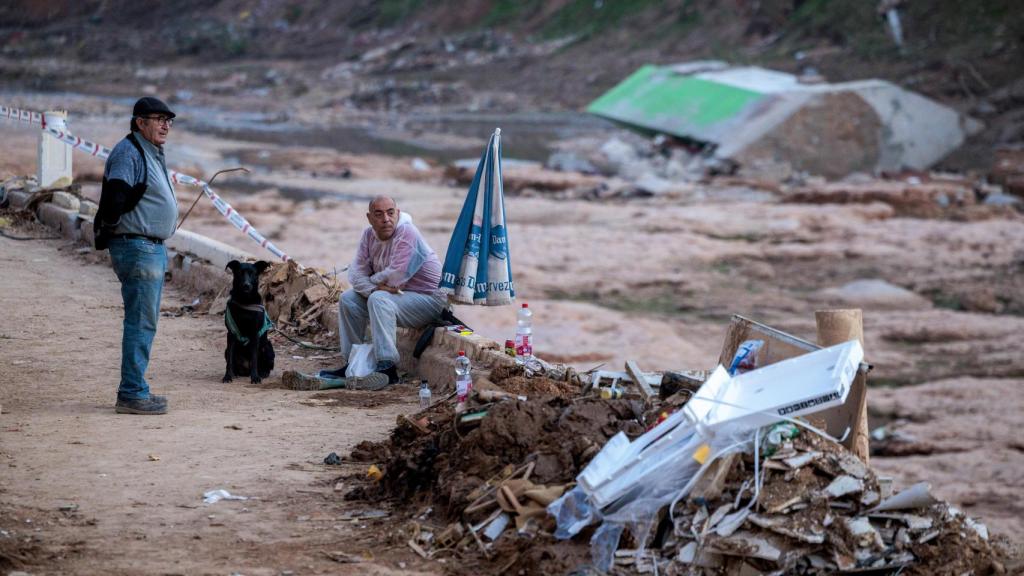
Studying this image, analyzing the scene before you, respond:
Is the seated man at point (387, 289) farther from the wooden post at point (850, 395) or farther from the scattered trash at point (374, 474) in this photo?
the wooden post at point (850, 395)

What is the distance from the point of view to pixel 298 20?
62.3 meters

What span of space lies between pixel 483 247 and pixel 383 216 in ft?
2.22

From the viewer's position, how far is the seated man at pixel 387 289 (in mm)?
8164

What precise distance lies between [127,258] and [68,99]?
34579mm

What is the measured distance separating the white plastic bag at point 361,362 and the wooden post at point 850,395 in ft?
10.1

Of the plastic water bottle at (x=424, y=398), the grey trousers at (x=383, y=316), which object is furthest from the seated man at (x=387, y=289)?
the plastic water bottle at (x=424, y=398)

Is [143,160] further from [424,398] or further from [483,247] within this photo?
[483,247]

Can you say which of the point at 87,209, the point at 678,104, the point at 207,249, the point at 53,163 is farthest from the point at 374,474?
the point at 678,104

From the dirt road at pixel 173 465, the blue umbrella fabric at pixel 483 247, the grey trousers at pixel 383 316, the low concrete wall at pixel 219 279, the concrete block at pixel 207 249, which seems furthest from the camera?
the concrete block at pixel 207 249

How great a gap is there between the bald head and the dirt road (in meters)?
1.07

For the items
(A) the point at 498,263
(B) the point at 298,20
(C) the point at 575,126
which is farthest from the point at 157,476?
(B) the point at 298,20

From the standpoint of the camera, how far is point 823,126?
27203mm

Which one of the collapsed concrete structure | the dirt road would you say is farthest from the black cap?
the collapsed concrete structure

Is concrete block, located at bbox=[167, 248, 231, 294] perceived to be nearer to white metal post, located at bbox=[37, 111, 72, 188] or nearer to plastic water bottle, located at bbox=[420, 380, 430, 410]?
white metal post, located at bbox=[37, 111, 72, 188]
